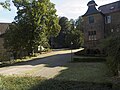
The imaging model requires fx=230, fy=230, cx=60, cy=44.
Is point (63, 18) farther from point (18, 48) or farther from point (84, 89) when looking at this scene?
point (84, 89)

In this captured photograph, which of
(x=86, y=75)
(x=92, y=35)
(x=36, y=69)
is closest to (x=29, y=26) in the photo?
(x=92, y=35)

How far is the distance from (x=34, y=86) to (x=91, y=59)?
21.9 m

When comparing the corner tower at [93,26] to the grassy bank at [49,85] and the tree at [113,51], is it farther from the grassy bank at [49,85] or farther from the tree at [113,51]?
the grassy bank at [49,85]

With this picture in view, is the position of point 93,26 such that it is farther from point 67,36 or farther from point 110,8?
point 67,36

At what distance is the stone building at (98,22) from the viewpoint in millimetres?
44625

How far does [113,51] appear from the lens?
17.7 meters

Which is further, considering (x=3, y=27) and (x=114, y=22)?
(x=3, y=27)

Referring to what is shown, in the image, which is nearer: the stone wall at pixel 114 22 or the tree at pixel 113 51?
the tree at pixel 113 51

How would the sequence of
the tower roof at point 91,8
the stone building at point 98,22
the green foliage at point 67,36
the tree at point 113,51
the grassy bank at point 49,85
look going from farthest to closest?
1. the green foliage at point 67,36
2. the tower roof at point 91,8
3. the stone building at point 98,22
4. the tree at point 113,51
5. the grassy bank at point 49,85

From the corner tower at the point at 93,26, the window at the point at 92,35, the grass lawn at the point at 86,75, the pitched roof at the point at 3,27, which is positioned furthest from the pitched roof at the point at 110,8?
the pitched roof at the point at 3,27

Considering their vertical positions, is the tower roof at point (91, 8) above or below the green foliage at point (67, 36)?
above

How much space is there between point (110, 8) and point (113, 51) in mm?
30394

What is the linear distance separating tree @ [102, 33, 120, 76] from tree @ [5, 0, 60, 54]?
98.6 feet

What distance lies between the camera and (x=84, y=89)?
14.3 meters
